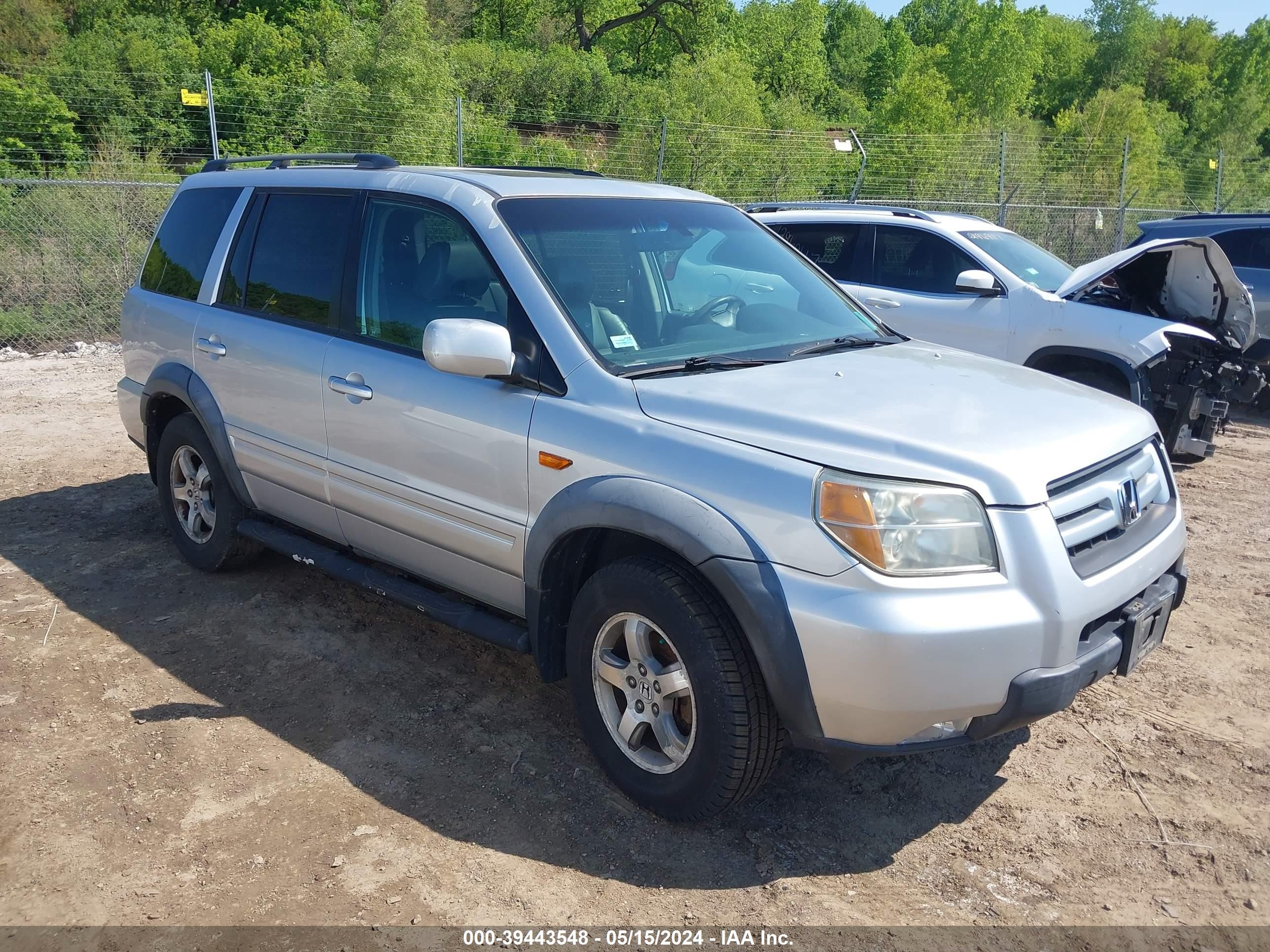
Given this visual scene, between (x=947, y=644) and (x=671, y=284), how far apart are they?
1.78 meters

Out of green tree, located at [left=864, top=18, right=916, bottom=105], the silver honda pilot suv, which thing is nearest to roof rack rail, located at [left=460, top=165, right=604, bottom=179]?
the silver honda pilot suv

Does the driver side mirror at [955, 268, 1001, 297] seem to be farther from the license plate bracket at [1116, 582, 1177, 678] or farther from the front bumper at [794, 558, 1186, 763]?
the front bumper at [794, 558, 1186, 763]

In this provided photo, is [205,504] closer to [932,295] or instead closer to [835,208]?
[932,295]

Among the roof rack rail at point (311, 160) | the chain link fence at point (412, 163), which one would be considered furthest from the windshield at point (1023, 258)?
the roof rack rail at point (311, 160)

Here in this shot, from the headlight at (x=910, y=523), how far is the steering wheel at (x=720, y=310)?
1.17 meters

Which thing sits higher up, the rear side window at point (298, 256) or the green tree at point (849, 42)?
the green tree at point (849, 42)

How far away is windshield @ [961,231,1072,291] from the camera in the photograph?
8172 mm

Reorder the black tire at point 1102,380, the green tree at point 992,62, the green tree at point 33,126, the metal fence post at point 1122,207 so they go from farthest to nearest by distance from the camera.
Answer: the green tree at point 992,62
the green tree at point 33,126
the metal fence post at point 1122,207
the black tire at point 1102,380

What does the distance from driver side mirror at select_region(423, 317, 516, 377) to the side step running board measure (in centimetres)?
92

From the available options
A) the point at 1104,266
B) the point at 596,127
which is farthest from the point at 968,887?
the point at 596,127

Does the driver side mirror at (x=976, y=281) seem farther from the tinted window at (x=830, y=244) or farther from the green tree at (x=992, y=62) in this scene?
the green tree at (x=992, y=62)

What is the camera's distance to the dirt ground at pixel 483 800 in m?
2.88

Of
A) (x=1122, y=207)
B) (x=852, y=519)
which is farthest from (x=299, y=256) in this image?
(x=1122, y=207)

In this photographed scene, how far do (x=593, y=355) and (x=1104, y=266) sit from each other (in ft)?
17.4
